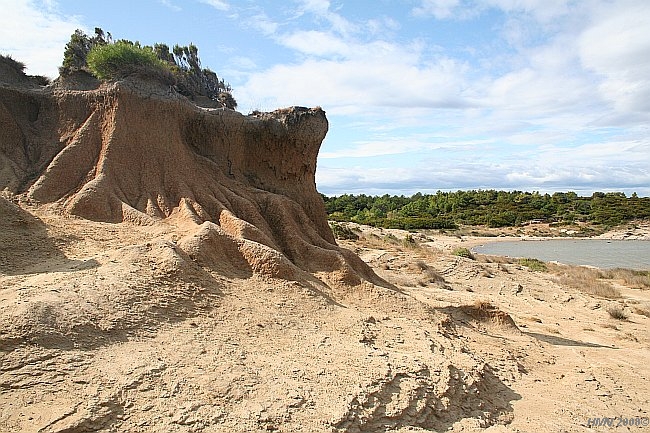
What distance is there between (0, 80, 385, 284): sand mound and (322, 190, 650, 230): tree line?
4019 centimetres

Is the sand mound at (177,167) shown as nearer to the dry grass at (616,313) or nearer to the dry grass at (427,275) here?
the dry grass at (427,275)

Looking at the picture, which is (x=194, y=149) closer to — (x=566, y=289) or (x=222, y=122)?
(x=222, y=122)

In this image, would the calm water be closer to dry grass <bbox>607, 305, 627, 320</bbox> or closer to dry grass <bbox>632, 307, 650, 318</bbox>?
dry grass <bbox>632, 307, 650, 318</bbox>

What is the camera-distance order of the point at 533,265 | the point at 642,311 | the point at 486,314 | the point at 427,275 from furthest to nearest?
the point at 533,265 → the point at 427,275 → the point at 642,311 → the point at 486,314

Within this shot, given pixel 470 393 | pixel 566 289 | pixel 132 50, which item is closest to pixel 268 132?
pixel 132 50

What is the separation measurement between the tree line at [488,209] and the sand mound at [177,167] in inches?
1582

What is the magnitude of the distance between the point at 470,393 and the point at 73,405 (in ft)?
17.0

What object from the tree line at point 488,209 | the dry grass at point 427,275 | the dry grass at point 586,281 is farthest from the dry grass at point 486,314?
the tree line at point 488,209

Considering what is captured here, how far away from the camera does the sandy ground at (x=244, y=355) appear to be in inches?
200

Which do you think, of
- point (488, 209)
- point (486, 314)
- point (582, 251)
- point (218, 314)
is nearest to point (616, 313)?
point (486, 314)

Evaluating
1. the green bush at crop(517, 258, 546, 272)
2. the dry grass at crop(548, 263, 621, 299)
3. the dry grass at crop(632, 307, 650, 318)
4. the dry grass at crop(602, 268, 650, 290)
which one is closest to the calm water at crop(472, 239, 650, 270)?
the dry grass at crop(602, 268, 650, 290)

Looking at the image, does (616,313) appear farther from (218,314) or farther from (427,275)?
(218,314)

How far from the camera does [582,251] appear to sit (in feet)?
142

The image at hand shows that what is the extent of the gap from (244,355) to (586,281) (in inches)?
870
